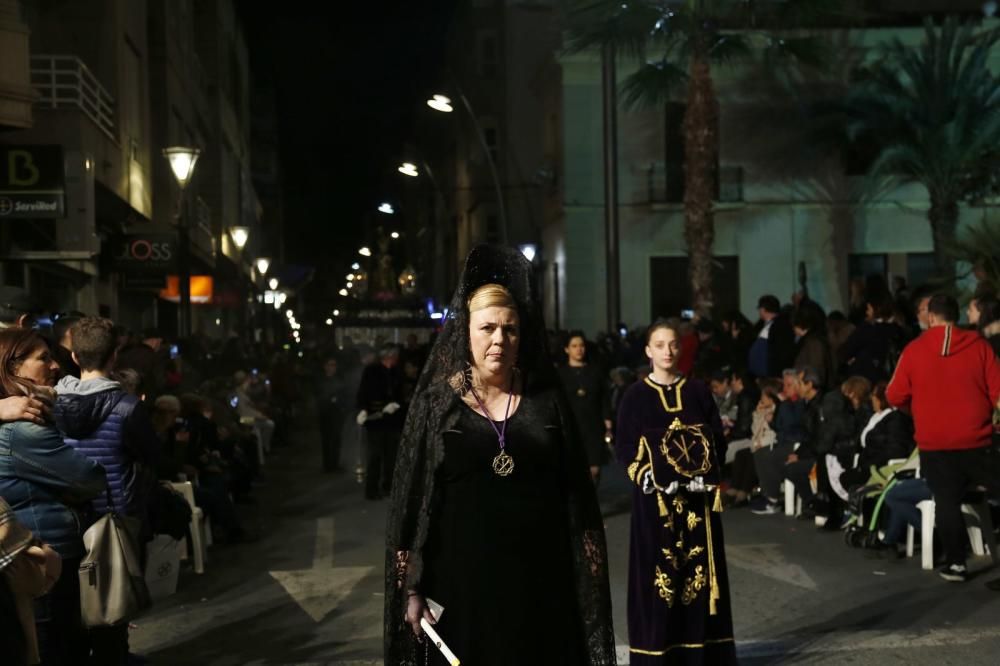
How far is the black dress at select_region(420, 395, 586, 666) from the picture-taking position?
4691 mm

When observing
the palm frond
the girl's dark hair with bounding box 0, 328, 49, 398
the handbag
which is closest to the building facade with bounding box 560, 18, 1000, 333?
the palm frond

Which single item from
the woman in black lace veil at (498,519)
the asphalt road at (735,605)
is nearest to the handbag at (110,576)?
the asphalt road at (735,605)

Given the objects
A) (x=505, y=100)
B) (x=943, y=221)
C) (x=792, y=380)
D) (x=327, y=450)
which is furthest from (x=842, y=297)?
(x=792, y=380)

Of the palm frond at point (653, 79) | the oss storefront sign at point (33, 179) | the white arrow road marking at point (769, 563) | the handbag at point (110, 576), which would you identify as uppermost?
the palm frond at point (653, 79)

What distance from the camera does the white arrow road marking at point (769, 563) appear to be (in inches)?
405

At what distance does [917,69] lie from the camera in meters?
30.5

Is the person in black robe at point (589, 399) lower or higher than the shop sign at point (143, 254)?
lower

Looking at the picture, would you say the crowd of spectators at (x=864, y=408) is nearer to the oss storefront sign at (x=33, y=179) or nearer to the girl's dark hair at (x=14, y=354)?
the girl's dark hair at (x=14, y=354)

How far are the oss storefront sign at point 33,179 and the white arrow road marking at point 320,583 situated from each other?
22.3ft

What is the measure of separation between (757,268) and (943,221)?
5966 mm

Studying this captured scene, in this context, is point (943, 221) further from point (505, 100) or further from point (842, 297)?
point (505, 100)

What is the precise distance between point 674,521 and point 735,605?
240 cm

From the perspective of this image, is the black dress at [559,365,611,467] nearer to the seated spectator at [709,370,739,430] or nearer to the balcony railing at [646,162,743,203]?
the seated spectator at [709,370,739,430]

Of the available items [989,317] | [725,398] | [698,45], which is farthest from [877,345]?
[698,45]
